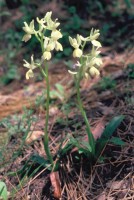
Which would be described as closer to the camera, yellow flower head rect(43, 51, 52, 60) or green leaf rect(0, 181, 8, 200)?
yellow flower head rect(43, 51, 52, 60)

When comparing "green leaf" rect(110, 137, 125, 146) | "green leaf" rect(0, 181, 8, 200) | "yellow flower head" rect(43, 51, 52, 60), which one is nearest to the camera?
"yellow flower head" rect(43, 51, 52, 60)

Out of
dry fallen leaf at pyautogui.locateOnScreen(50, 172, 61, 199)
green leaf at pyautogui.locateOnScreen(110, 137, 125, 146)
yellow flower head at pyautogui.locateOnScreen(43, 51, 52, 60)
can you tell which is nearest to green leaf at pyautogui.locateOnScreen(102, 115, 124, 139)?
green leaf at pyautogui.locateOnScreen(110, 137, 125, 146)

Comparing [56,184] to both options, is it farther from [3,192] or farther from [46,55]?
[46,55]

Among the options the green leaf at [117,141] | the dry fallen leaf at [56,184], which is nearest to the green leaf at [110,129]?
the green leaf at [117,141]

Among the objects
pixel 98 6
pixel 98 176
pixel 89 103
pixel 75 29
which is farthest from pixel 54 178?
pixel 98 6

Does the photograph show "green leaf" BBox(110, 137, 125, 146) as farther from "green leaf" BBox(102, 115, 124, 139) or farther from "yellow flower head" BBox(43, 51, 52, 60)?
"yellow flower head" BBox(43, 51, 52, 60)

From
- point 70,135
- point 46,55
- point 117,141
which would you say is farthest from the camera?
point 70,135

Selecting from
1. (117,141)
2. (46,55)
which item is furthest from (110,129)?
(46,55)

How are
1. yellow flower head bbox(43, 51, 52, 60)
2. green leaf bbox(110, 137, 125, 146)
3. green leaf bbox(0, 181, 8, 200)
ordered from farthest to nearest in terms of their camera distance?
green leaf bbox(110, 137, 125, 146)
green leaf bbox(0, 181, 8, 200)
yellow flower head bbox(43, 51, 52, 60)

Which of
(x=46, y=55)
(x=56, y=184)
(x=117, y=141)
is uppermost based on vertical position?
(x=46, y=55)

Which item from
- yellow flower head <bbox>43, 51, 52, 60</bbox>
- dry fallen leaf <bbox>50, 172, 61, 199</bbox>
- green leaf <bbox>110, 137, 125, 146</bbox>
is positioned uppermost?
yellow flower head <bbox>43, 51, 52, 60</bbox>

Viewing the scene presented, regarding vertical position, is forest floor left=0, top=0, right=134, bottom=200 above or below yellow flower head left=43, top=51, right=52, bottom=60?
below
